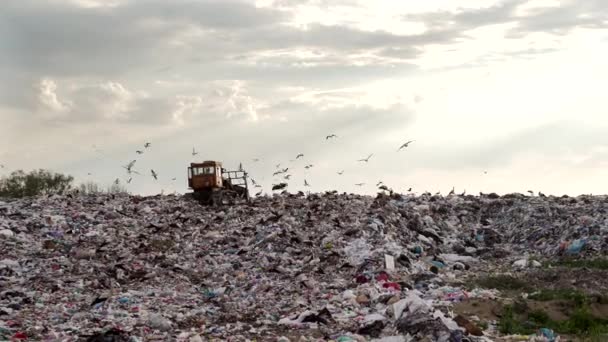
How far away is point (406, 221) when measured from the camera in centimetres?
1606

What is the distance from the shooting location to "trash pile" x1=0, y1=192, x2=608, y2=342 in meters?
8.54

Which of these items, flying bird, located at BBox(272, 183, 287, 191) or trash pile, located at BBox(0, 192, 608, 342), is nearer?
trash pile, located at BBox(0, 192, 608, 342)

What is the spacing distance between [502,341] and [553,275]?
4.21 metres

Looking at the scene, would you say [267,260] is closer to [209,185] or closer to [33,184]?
[209,185]

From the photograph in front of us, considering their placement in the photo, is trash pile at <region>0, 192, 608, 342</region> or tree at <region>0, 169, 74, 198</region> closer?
trash pile at <region>0, 192, 608, 342</region>

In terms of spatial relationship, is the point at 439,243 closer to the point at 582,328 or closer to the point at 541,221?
the point at 541,221

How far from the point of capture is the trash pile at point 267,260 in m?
8.54

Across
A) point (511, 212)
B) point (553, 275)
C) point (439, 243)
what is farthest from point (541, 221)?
point (553, 275)

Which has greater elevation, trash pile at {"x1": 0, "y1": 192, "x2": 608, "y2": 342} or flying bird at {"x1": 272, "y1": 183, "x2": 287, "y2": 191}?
flying bird at {"x1": 272, "y1": 183, "x2": 287, "y2": 191}

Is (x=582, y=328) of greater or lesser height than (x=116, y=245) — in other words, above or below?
below

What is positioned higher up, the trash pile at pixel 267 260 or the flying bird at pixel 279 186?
the flying bird at pixel 279 186

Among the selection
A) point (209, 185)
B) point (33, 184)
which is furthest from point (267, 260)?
point (33, 184)

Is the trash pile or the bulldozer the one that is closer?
the trash pile

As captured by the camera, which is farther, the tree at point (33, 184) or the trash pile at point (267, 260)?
the tree at point (33, 184)
